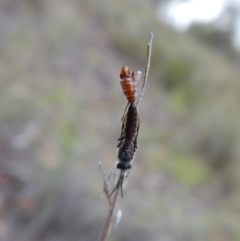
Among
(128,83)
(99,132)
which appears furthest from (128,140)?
(99,132)

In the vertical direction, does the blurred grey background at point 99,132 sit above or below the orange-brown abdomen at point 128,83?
above

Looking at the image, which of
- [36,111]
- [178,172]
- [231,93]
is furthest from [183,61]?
[36,111]

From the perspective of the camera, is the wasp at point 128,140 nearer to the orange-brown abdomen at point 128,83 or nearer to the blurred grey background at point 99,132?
the orange-brown abdomen at point 128,83

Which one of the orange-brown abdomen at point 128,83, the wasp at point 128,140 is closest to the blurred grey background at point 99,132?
the wasp at point 128,140

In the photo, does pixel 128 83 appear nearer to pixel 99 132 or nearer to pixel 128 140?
pixel 128 140

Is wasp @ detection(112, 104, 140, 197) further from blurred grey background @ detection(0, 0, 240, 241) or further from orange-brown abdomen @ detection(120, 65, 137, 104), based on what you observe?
blurred grey background @ detection(0, 0, 240, 241)
